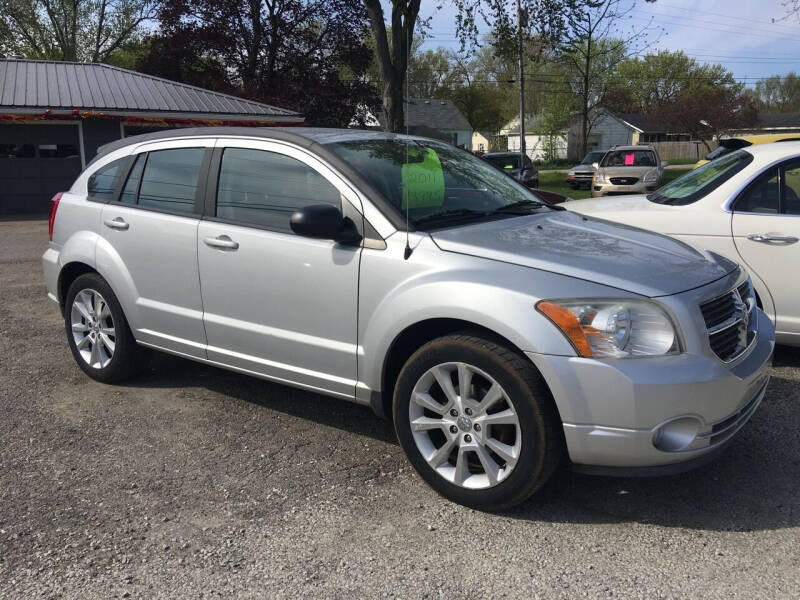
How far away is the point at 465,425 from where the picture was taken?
10.7 ft

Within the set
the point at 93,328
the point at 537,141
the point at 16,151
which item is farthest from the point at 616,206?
the point at 537,141

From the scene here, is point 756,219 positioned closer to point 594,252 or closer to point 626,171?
point 594,252

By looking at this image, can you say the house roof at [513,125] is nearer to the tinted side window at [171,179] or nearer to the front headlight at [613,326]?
the tinted side window at [171,179]

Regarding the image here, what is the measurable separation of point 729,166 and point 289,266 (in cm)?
364

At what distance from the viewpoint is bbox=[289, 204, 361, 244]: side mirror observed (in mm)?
3471

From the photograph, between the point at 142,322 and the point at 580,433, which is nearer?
the point at 580,433

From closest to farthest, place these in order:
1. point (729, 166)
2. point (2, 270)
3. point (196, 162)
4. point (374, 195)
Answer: point (374, 195), point (196, 162), point (729, 166), point (2, 270)

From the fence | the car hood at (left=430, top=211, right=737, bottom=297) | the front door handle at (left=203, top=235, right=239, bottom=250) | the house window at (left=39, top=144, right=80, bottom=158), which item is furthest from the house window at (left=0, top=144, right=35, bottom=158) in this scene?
the fence

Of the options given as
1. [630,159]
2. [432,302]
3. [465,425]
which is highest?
[630,159]

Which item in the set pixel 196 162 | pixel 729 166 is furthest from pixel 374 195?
pixel 729 166

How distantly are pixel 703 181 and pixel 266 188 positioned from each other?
3505 mm

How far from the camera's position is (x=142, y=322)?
15.1 feet

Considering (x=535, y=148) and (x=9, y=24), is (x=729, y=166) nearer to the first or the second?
(x=9, y=24)

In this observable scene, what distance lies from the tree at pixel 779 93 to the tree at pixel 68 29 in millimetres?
75693
